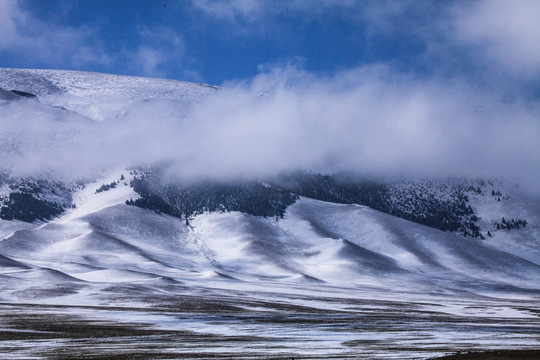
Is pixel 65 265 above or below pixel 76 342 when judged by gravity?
above

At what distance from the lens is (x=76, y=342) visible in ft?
163

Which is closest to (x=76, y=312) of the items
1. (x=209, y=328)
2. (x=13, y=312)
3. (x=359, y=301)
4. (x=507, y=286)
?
Answer: (x=13, y=312)

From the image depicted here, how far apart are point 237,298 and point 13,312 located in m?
50.3

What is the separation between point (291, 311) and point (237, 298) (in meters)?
27.6

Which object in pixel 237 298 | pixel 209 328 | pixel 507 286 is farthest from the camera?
pixel 507 286

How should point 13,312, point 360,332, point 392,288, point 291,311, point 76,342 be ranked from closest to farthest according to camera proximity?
point 76,342 < point 360,332 < point 13,312 < point 291,311 < point 392,288

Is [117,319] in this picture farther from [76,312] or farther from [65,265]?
[65,265]

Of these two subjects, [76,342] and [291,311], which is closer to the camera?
[76,342]

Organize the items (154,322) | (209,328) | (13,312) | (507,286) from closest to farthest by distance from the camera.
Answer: (209,328)
(154,322)
(13,312)
(507,286)

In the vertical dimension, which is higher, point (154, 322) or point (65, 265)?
point (65, 265)

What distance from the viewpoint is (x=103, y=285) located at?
423 ft

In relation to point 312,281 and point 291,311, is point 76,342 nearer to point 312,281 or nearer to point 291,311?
point 291,311

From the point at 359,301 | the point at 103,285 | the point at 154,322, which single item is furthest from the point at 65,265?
the point at 154,322

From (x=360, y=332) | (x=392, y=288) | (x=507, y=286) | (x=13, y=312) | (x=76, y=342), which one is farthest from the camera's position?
(x=507, y=286)
